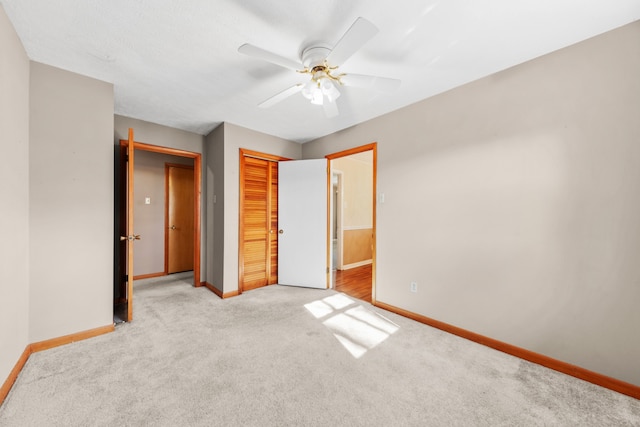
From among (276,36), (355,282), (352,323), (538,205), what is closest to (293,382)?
(352,323)

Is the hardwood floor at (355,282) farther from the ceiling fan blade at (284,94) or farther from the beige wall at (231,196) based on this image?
the ceiling fan blade at (284,94)

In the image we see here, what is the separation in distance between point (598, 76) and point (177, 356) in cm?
380

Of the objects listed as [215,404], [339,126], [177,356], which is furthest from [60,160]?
[339,126]

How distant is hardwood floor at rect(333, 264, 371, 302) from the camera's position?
141 inches

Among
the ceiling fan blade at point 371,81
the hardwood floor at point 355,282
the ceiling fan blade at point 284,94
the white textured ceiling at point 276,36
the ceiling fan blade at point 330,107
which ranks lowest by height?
the hardwood floor at point 355,282

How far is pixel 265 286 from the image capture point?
3.85 meters

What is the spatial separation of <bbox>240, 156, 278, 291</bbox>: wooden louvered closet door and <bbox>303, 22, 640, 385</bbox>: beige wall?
2.10 metres

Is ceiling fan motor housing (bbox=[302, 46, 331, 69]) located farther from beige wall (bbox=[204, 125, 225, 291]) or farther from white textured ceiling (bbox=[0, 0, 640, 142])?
beige wall (bbox=[204, 125, 225, 291])

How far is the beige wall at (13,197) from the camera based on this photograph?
1520 millimetres

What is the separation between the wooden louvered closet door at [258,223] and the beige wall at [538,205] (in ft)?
6.90

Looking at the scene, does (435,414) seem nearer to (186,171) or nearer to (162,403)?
(162,403)

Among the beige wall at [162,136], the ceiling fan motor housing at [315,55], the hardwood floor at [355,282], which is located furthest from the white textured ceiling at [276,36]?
the hardwood floor at [355,282]

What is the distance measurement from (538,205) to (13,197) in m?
3.90

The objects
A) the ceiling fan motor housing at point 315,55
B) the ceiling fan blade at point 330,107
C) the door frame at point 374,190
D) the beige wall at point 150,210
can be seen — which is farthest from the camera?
the beige wall at point 150,210
